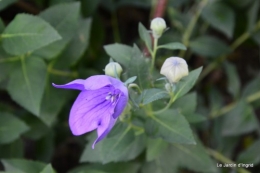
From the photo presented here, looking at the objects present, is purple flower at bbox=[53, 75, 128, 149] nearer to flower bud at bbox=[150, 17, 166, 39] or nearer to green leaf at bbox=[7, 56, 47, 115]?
flower bud at bbox=[150, 17, 166, 39]

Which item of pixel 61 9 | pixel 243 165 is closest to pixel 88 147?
pixel 61 9

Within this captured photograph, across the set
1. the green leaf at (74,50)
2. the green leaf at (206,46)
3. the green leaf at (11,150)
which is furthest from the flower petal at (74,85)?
the green leaf at (206,46)

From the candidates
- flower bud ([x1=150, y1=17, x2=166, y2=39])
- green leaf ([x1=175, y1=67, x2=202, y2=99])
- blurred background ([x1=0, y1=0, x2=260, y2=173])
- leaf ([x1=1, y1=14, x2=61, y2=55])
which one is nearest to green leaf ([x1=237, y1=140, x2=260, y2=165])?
blurred background ([x1=0, y1=0, x2=260, y2=173])

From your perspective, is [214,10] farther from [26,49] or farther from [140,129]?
[26,49]

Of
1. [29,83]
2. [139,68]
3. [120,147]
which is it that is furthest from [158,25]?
[29,83]

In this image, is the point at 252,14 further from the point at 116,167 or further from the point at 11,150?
the point at 11,150

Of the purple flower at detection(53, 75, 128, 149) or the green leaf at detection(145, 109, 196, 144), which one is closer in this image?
the purple flower at detection(53, 75, 128, 149)
